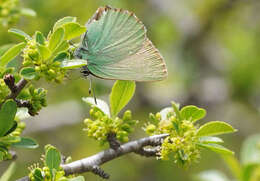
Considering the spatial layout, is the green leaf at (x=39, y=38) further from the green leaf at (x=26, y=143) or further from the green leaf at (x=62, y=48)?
the green leaf at (x=26, y=143)

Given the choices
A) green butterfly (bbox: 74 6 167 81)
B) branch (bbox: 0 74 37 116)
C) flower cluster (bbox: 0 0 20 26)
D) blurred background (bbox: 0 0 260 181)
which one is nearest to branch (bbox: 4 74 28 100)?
branch (bbox: 0 74 37 116)

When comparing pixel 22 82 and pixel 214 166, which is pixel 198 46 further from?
pixel 22 82

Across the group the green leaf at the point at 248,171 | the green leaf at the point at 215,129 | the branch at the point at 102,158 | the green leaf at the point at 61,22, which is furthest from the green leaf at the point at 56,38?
the green leaf at the point at 248,171

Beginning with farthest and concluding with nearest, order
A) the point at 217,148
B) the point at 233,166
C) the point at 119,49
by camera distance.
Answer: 1. the point at 233,166
2. the point at 119,49
3. the point at 217,148

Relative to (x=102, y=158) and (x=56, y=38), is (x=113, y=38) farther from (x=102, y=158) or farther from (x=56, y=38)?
(x=102, y=158)

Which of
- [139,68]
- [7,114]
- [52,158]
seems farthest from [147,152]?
[7,114]

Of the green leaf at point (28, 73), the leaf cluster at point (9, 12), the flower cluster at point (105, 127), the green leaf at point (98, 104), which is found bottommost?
the flower cluster at point (105, 127)
